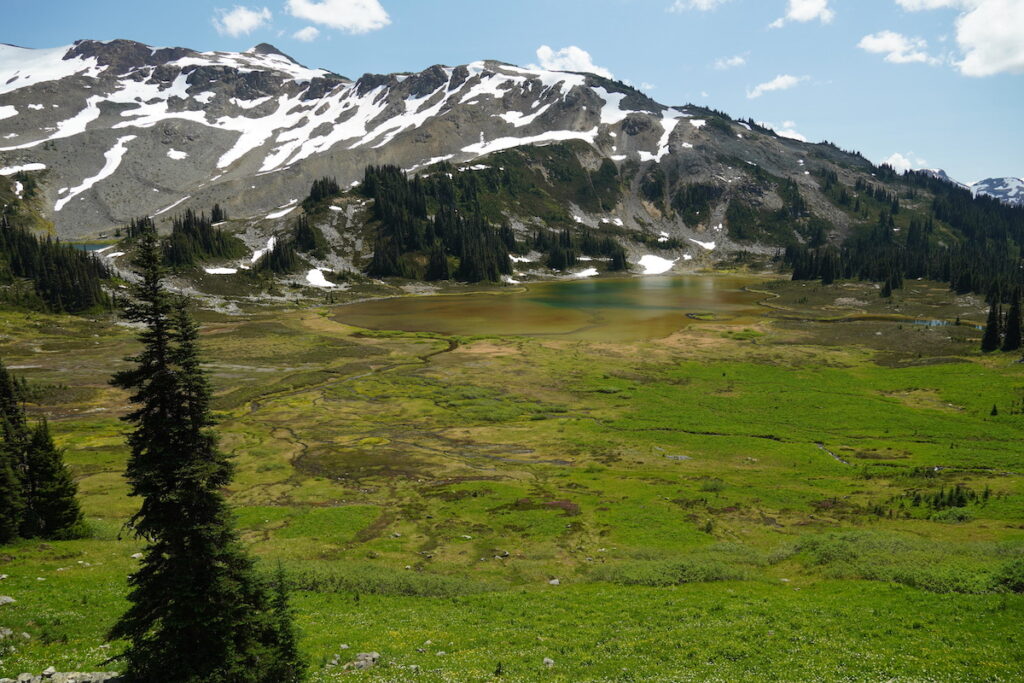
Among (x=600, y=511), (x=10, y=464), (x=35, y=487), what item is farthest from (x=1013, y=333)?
(x=10, y=464)

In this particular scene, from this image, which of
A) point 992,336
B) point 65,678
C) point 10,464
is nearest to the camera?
point 65,678

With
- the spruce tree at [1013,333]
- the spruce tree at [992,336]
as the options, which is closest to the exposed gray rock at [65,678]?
the spruce tree at [1013,333]

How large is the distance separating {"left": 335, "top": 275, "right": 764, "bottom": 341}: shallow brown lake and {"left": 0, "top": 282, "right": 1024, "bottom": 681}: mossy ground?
25095 mm

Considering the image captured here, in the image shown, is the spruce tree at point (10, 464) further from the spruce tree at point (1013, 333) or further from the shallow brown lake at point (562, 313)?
the spruce tree at point (1013, 333)

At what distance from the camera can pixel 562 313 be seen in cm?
15388

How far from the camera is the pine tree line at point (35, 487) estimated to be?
29.4 meters

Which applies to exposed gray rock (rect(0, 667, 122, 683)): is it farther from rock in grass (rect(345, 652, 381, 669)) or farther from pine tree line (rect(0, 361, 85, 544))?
pine tree line (rect(0, 361, 85, 544))

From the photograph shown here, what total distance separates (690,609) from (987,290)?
190095 millimetres

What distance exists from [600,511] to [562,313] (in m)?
115

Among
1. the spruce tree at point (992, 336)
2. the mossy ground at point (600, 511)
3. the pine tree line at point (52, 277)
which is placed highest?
the pine tree line at point (52, 277)

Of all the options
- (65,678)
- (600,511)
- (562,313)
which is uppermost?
(562,313)

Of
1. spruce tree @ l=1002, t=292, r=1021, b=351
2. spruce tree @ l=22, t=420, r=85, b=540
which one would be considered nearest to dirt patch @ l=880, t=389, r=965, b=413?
spruce tree @ l=1002, t=292, r=1021, b=351

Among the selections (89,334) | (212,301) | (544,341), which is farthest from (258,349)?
(212,301)

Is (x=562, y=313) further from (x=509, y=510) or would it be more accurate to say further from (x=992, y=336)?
(x=509, y=510)
